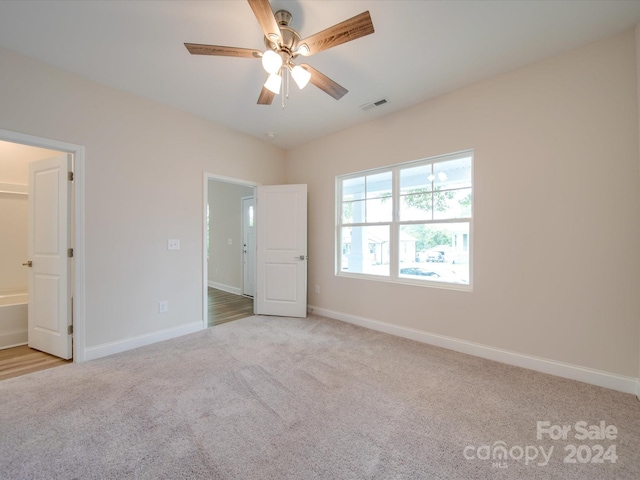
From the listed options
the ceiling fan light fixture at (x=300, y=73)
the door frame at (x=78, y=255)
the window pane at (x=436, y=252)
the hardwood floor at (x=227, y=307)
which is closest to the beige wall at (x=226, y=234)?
the hardwood floor at (x=227, y=307)

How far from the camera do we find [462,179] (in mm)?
2930

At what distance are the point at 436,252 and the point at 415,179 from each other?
939 mm

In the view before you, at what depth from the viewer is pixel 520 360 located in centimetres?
250

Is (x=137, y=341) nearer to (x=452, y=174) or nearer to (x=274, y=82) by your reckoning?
(x=274, y=82)

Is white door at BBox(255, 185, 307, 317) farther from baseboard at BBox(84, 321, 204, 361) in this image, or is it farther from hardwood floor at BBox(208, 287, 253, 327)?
baseboard at BBox(84, 321, 204, 361)

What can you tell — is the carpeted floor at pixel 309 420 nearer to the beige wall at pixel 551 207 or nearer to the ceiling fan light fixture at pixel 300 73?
the beige wall at pixel 551 207

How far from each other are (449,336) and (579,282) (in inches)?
49.4

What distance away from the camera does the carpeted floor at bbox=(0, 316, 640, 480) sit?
1411 mm

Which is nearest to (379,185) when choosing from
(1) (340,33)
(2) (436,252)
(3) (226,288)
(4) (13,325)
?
(2) (436,252)

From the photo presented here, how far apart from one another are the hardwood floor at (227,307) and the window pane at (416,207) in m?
2.88

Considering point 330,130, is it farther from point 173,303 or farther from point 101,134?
point 173,303

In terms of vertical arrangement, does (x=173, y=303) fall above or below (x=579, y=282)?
below

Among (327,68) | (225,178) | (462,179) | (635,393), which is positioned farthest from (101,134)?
(635,393)

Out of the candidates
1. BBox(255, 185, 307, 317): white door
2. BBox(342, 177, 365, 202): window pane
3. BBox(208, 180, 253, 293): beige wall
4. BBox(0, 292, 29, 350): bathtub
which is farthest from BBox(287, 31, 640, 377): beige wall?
BBox(0, 292, 29, 350): bathtub
